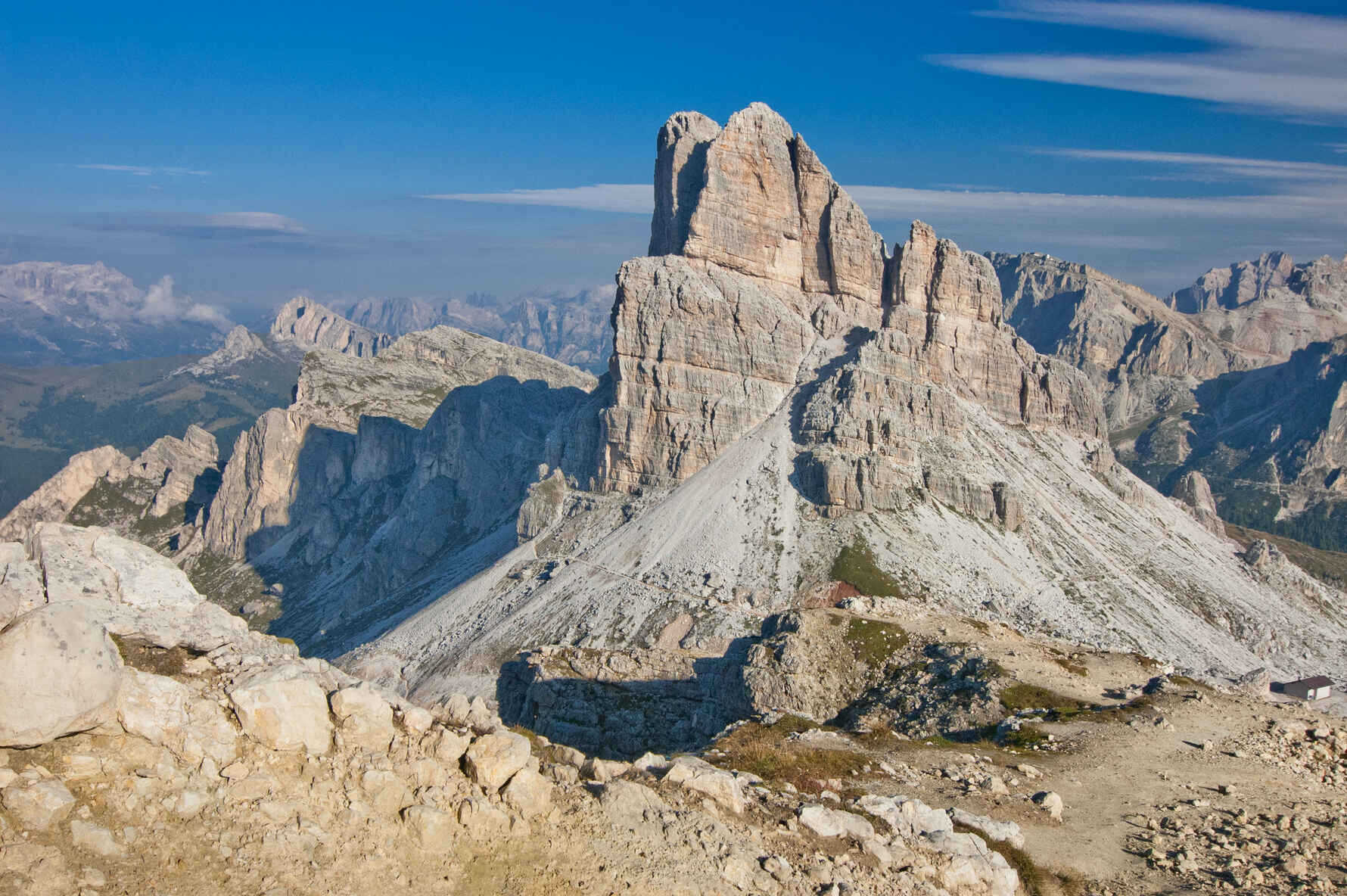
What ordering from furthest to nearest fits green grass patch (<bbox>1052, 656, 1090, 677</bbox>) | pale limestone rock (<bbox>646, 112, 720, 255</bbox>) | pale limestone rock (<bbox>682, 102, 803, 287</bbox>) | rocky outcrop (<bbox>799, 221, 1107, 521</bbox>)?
1. pale limestone rock (<bbox>646, 112, 720, 255</bbox>)
2. pale limestone rock (<bbox>682, 102, 803, 287</bbox>)
3. rocky outcrop (<bbox>799, 221, 1107, 521</bbox>)
4. green grass patch (<bbox>1052, 656, 1090, 677</bbox>)

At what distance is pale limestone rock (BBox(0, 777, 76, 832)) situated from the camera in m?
15.4

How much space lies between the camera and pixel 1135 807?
104 feet

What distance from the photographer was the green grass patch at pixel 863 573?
108394mm

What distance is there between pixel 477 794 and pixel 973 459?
129 metres

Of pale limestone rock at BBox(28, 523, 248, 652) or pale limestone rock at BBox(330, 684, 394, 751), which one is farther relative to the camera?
pale limestone rock at BBox(28, 523, 248, 652)

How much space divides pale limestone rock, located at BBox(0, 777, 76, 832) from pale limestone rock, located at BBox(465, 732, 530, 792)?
24.5 feet

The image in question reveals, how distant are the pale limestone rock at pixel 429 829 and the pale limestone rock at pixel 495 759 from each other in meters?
1.48

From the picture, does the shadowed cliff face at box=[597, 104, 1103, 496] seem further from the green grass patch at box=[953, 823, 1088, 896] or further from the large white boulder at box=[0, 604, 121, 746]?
the large white boulder at box=[0, 604, 121, 746]

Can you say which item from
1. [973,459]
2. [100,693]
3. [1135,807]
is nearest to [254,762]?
[100,693]

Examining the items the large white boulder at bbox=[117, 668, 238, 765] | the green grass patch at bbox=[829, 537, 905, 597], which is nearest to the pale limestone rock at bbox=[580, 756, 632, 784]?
the large white boulder at bbox=[117, 668, 238, 765]

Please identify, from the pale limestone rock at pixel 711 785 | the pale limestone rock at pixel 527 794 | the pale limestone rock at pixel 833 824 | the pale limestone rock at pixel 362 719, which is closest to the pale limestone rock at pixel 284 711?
the pale limestone rock at pixel 362 719

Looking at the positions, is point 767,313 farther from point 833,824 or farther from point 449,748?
point 449,748

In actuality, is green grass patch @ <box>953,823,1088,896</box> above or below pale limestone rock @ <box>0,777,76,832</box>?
below

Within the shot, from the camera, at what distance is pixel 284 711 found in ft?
62.6
